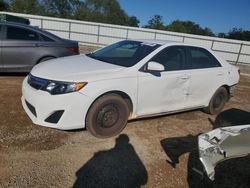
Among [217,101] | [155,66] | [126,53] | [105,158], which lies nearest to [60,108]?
[105,158]

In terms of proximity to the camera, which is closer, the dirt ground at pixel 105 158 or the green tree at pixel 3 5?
the dirt ground at pixel 105 158

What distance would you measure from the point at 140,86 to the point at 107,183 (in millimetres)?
1796

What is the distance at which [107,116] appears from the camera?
430 centimetres

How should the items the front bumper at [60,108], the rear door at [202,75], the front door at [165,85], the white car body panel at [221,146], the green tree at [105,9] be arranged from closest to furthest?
the white car body panel at [221,146]
the front bumper at [60,108]
the front door at [165,85]
the rear door at [202,75]
the green tree at [105,9]

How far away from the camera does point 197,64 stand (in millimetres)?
5402

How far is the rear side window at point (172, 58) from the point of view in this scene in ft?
16.0

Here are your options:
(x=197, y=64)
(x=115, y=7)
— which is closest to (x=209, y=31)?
(x=115, y=7)

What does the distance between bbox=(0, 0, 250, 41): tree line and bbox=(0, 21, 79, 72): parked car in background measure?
54.5 meters

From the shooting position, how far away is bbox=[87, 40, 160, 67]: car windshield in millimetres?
4723

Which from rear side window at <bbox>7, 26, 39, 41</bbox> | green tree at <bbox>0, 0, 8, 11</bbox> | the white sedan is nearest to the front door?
the white sedan

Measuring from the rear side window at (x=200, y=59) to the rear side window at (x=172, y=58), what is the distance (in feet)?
0.63

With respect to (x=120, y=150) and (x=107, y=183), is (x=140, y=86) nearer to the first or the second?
(x=120, y=150)

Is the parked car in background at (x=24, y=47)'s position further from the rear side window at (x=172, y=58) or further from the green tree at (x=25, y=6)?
the green tree at (x=25, y=6)

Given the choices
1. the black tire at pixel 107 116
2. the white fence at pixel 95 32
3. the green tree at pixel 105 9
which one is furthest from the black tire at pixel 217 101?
the green tree at pixel 105 9
